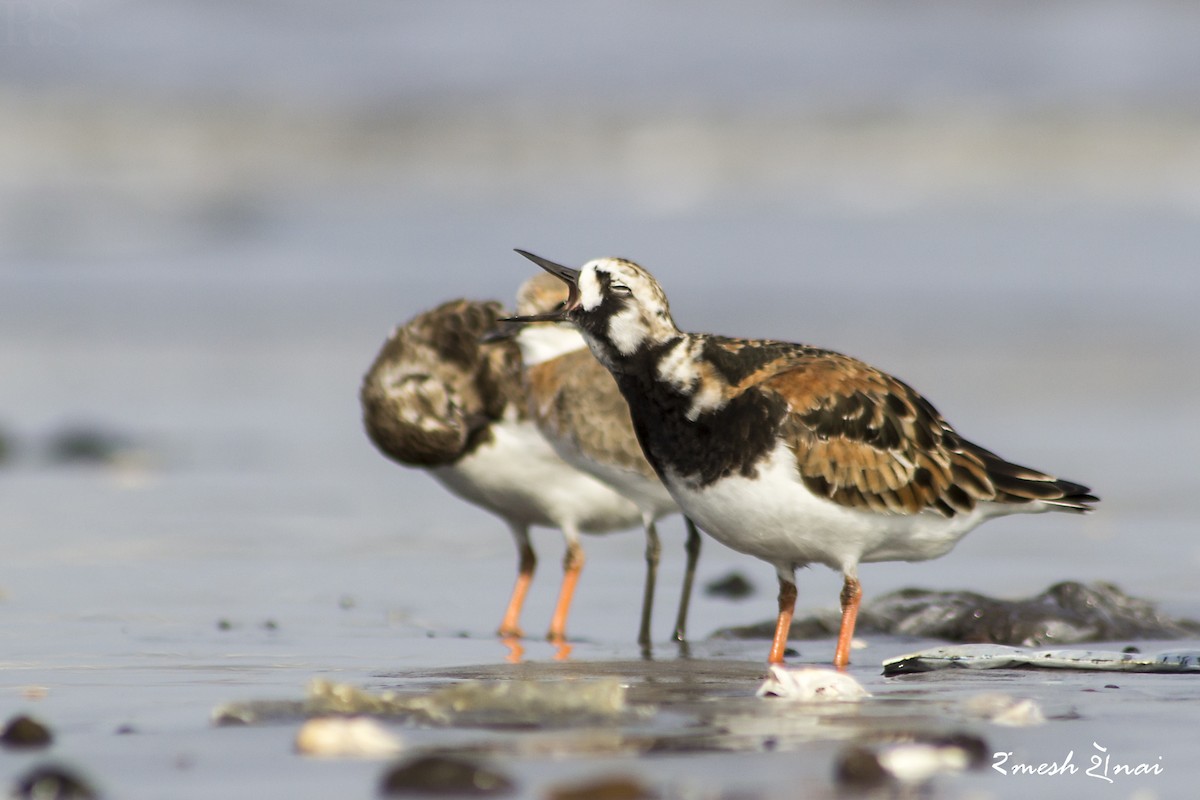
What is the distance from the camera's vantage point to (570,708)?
4344 millimetres

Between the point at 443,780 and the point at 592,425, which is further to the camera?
the point at 592,425

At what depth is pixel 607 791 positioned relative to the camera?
11.7ft

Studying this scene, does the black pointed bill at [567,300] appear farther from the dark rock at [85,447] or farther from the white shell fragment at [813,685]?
the dark rock at [85,447]

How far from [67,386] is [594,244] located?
601 centimetres

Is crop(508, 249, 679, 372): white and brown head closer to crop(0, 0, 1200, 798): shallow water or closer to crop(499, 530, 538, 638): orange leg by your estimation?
crop(0, 0, 1200, 798): shallow water

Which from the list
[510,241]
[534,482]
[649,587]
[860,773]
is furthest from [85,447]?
[510,241]

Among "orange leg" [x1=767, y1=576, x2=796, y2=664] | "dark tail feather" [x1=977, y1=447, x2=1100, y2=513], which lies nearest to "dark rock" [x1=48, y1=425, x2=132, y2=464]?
"orange leg" [x1=767, y1=576, x2=796, y2=664]

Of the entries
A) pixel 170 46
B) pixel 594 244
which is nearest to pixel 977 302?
pixel 594 244

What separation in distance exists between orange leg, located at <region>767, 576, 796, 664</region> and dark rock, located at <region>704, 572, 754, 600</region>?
144 cm

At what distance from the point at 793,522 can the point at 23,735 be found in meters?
2.22

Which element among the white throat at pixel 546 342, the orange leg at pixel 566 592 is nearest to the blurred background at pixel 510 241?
the orange leg at pixel 566 592

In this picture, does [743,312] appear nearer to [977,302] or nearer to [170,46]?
[977,302]

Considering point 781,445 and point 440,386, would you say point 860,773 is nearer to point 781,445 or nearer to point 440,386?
point 781,445

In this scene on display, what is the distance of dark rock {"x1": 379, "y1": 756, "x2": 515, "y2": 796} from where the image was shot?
3.54 m
